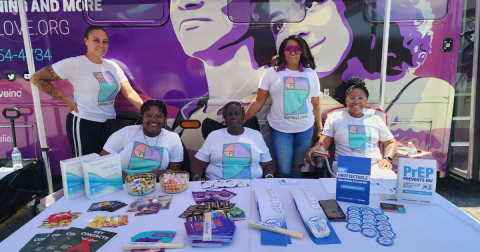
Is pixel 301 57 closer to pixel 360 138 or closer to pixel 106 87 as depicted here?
pixel 360 138

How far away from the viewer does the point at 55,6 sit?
2.99 meters

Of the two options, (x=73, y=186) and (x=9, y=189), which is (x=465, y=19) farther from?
(x=9, y=189)

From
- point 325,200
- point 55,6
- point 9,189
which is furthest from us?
point 55,6

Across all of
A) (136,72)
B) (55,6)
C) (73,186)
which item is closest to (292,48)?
(136,72)

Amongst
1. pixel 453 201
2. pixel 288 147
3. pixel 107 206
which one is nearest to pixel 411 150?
pixel 453 201

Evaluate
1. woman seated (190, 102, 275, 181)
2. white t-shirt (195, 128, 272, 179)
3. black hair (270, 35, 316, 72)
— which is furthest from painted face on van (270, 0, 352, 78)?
white t-shirt (195, 128, 272, 179)

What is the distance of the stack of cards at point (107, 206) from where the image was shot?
1621mm

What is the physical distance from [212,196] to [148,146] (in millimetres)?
953

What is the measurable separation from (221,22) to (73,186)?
6.87 ft

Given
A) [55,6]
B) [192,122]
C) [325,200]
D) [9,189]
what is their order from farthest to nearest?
[192,122] < [55,6] < [9,189] < [325,200]

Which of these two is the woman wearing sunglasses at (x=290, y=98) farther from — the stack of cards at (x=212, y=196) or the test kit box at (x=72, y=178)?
the test kit box at (x=72, y=178)

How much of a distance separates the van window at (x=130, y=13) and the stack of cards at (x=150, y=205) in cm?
200

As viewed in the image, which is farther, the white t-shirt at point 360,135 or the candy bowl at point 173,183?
the white t-shirt at point 360,135

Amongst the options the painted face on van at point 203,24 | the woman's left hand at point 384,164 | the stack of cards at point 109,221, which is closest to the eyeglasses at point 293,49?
the painted face on van at point 203,24
